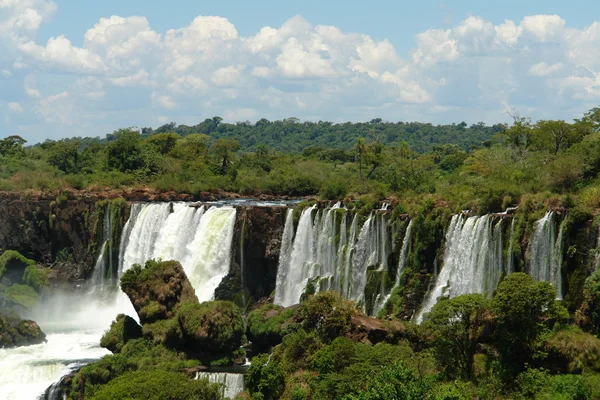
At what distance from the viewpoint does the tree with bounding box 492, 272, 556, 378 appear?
26531 mm

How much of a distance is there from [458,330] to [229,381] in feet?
30.3

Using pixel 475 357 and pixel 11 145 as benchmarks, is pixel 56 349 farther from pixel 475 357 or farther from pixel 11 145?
pixel 11 145

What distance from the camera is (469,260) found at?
34.2m

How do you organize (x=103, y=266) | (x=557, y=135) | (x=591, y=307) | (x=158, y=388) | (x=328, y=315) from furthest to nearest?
1. (x=557, y=135)
2. (x=103, y=266)
3. (x=328, y=315)
4. (x=591, y=307)
5. (x=158, y=388)

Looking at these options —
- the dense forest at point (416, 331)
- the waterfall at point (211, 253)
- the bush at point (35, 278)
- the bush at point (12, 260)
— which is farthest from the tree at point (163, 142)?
the waterfall at point (211, 253)

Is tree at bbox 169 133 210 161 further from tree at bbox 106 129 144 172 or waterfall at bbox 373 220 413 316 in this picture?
waterfall at bbox 373 220 413 316

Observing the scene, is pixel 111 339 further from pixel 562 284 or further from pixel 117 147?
pixel 117 147

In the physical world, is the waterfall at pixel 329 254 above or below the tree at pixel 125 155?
below

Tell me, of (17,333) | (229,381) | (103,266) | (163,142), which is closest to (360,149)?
(103,266)

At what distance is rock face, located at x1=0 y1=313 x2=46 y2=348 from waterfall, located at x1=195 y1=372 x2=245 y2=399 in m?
11.7

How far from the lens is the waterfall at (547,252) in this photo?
31.1 m

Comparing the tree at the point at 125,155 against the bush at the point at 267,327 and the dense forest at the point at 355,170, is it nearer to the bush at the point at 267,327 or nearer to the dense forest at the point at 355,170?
the dense forest at the point at 355,170

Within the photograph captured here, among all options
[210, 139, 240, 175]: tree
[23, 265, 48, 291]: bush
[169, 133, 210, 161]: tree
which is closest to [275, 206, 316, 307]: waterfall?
[23, 265, 48, 291]: bush

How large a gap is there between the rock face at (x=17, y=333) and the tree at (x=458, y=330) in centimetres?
2052
